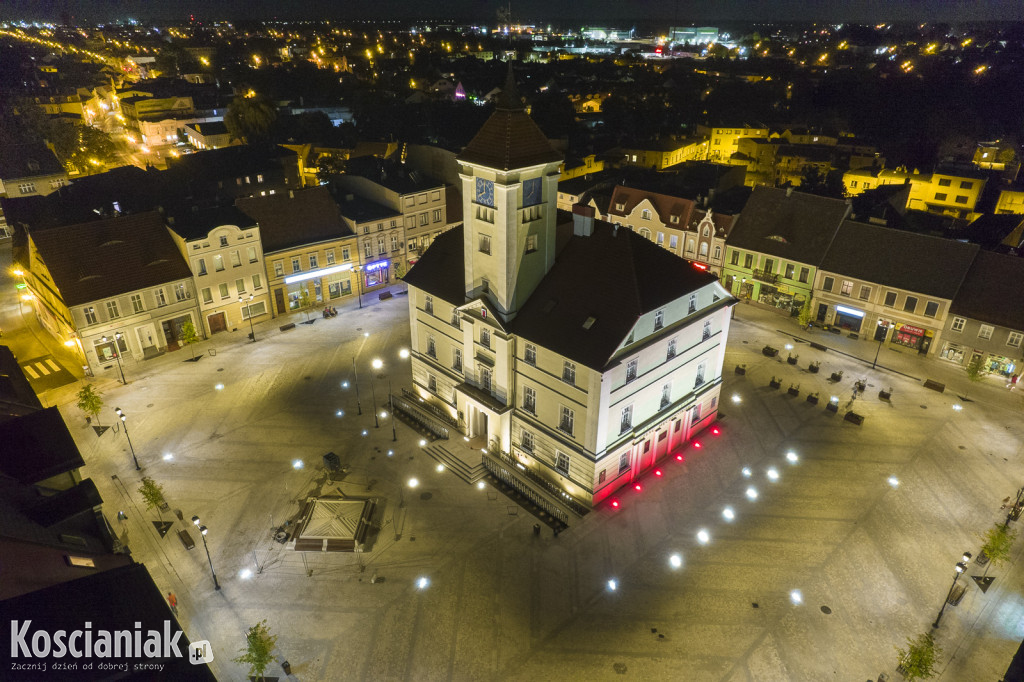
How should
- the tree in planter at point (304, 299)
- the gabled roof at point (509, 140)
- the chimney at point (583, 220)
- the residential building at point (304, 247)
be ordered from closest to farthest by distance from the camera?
the gabled roof at point (509, 140) < the chimney at point (583, 220) < the residential building at point (304, 247) < the tree in planter at point (304, 299)

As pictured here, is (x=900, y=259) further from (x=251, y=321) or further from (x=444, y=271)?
(x=251, y=321)

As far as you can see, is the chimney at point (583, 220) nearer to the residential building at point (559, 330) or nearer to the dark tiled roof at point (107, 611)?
the residential building at point (559, 330)

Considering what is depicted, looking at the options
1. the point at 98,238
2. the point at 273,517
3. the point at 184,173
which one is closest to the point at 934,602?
the point at 273,517

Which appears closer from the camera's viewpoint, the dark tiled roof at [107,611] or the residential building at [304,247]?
the dark tiled roof at [107,611]

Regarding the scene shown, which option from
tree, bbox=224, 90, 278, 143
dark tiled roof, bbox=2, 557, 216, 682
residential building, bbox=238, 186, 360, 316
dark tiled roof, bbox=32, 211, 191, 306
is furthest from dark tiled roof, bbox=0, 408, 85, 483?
tree, bbox=224, 90, 278, 143

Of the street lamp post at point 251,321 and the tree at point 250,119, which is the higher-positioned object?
the tree at point 250,119

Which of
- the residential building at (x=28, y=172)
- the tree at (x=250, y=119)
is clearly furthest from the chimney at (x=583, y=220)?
the tree at (x=250, y=119)

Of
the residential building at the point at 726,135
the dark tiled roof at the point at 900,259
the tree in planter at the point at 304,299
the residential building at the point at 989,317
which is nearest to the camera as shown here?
the residential building at the point at 989,317

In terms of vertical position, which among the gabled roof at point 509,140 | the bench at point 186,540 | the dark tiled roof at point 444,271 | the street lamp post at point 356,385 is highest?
the gabled roof at point 509,140

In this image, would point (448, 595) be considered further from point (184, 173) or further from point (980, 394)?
point (184, 173)
